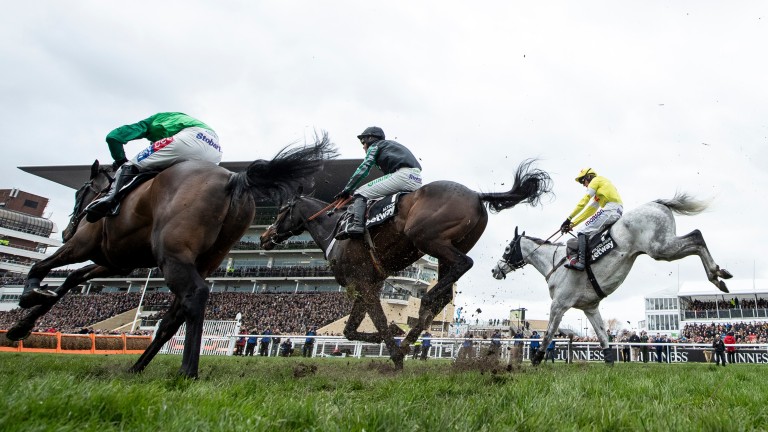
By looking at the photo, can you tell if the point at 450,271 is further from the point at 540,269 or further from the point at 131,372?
the point at 540,269

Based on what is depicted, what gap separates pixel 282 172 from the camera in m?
4.87

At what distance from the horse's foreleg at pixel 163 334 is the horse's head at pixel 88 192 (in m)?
1.85

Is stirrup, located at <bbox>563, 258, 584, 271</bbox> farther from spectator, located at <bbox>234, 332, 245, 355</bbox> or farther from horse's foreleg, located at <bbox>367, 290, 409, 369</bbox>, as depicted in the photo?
spectator, located at <bbox>234, 332, 245, 355</bbox>

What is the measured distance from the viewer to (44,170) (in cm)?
5641

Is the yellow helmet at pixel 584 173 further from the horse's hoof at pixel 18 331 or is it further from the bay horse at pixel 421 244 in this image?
the horse's hoof at pixel 18 331

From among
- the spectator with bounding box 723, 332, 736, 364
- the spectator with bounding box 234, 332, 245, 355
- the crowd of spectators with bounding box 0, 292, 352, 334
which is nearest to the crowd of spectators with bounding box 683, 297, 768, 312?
the spectator with bounding box 723, 332, 736, 364

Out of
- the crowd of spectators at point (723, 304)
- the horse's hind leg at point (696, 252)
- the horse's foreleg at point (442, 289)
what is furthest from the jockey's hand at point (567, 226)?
the crowd of spectators at point (723, 304)

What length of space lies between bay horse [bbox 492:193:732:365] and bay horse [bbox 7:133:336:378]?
495cm

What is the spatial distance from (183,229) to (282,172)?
3.67 ft

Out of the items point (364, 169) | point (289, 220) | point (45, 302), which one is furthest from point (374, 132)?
point (45, 302)

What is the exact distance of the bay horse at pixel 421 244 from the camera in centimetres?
585

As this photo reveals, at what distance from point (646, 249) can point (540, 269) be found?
2599mm

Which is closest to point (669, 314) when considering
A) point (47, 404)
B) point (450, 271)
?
point (450, 271)

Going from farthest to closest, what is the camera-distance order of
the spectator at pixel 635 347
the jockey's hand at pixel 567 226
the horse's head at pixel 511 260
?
the spectator at pixel 635 347
the horse's head at pixel 511 260
the jockey's hand at pixel 567 226
